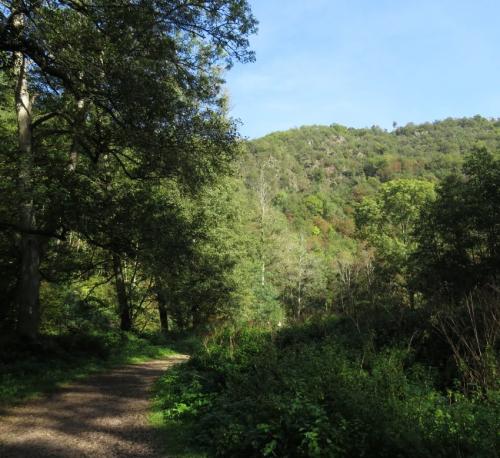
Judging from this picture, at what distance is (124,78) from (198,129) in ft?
8.92

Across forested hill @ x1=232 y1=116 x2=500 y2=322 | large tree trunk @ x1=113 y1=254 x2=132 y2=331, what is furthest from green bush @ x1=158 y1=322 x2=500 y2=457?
forested hill @ x1=232 y1=116 x2=500 y2=322

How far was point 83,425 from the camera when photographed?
257 inches

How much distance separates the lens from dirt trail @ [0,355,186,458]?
18.0ft

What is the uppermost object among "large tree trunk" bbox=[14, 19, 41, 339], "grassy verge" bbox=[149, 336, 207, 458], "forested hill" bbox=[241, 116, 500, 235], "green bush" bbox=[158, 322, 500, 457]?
"forested hill" bbox=[241, 116, 500, 235]

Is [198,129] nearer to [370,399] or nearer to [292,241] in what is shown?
[370,399]

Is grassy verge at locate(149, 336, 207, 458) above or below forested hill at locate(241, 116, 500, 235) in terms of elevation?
below

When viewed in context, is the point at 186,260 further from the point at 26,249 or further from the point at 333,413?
the point at 333,413

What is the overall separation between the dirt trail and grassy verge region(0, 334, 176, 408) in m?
0.45

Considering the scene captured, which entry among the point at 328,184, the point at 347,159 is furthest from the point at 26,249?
the point at 347,159

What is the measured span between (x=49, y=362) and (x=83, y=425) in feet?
13.8

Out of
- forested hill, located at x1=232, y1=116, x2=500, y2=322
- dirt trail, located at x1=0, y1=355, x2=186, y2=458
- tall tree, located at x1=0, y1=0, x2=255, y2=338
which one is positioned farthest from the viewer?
forested hill, located at x1=232, y1=116, x2=500, y2=322

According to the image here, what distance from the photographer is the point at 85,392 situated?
8656mm

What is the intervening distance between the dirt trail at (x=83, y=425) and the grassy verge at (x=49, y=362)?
445 millimetres

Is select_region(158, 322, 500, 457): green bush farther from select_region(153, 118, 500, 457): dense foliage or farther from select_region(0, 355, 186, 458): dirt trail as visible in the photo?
select_region(0, 355, 186, 458): dirt trail
